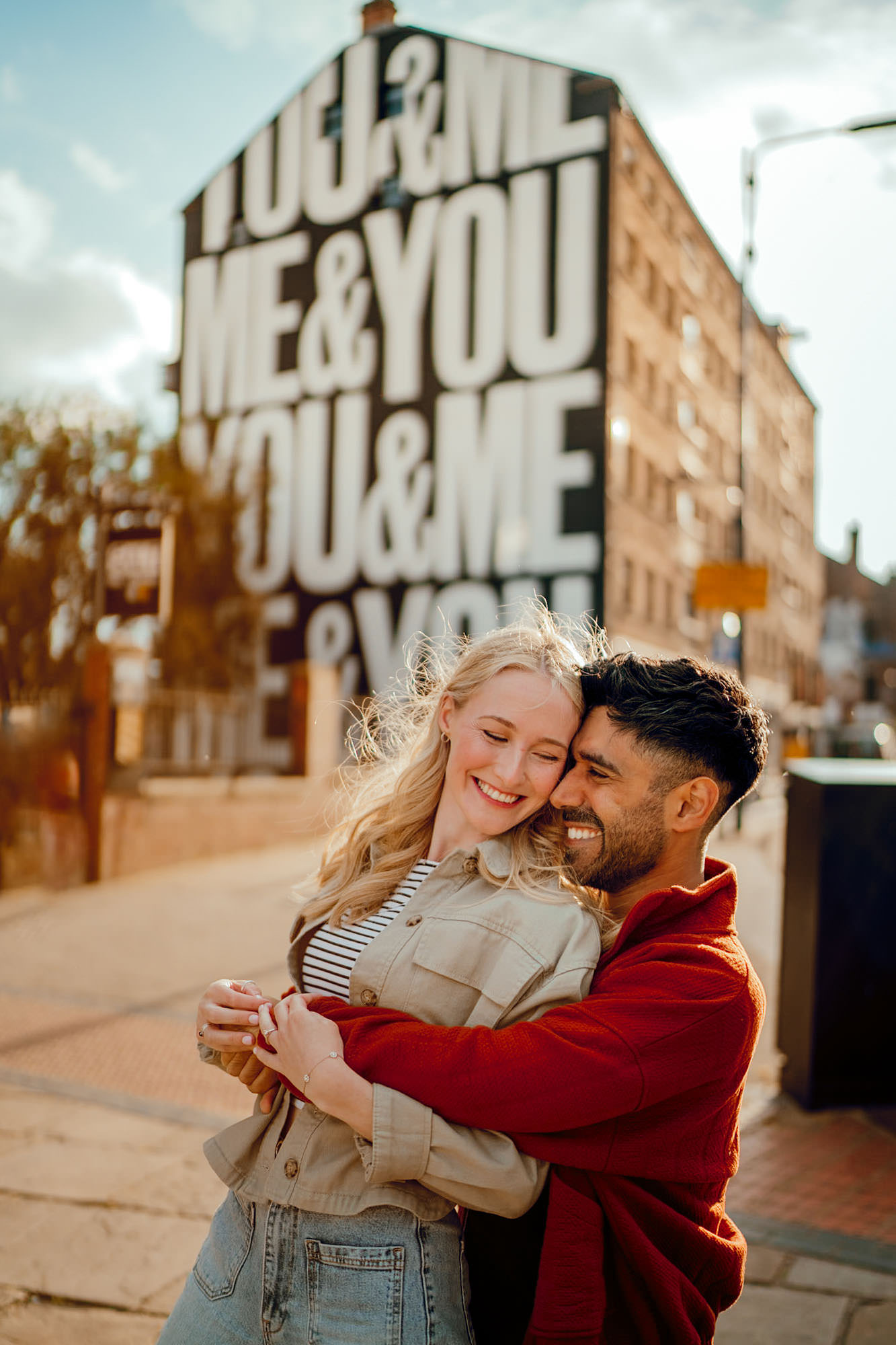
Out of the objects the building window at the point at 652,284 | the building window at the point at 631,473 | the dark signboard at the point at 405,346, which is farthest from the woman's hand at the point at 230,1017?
the building window at the point at 652,284

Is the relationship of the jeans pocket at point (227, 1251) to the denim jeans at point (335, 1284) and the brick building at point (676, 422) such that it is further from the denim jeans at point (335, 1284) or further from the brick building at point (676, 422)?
the brick building at point (676, 422)

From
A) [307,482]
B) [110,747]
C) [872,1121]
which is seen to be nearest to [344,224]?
[307,482]

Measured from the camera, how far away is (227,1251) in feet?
6.13

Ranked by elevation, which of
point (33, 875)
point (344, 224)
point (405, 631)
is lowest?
point (33, 875)

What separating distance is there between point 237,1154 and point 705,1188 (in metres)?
0.79

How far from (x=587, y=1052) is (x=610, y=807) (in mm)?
547

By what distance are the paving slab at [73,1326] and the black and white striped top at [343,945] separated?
1681 millimetres

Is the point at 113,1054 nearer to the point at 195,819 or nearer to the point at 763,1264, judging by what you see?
the point at 763,1264

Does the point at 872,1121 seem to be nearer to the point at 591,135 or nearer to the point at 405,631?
the point at 405,631

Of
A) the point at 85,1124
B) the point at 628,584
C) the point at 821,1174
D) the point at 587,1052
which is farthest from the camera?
the point at 628,584

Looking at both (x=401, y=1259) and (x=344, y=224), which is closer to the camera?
(x=401, y=1259)

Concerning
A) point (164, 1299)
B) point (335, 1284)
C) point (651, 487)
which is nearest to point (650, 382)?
point (651, 487)

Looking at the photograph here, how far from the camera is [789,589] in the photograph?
48.3 m

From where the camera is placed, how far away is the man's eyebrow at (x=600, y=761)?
2.01 meters
